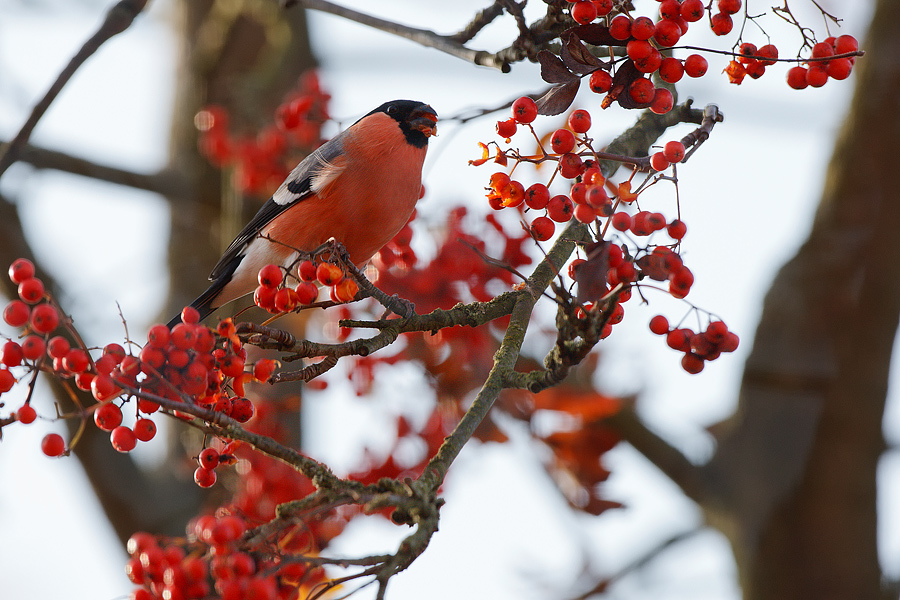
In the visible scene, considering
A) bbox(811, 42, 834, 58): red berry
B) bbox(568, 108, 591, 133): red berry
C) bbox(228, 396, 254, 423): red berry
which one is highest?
bbox(811, 42, 834, 58): red berry

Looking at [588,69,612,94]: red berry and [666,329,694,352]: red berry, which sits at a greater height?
[588,69,612,94]: red berry

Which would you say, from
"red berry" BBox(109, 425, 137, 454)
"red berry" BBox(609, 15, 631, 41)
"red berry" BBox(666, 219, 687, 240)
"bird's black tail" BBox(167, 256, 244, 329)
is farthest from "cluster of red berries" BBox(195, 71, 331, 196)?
"red berry" BBox(666, 219, 687, 240)

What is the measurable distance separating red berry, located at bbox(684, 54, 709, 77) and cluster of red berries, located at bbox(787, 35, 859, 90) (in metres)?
0.29

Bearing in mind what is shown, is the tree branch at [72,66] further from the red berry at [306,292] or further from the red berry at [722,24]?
the red berry at [722,24]

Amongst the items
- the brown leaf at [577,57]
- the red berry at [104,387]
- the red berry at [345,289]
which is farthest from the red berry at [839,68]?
the red berry at [104,387]

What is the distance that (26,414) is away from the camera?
1.57 metres

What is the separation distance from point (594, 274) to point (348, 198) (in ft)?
6.06

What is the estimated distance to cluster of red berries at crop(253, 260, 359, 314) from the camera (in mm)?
2059

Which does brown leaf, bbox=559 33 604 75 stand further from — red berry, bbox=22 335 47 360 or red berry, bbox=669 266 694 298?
red berry, bbox=22 335 47 360

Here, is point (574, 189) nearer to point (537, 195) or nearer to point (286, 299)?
point (537, 195)

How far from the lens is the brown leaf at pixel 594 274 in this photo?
5.05 ft

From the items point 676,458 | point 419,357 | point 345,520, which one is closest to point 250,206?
point 419,357

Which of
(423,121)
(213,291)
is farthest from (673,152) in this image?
(213,291)

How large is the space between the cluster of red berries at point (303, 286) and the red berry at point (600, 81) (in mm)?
770
